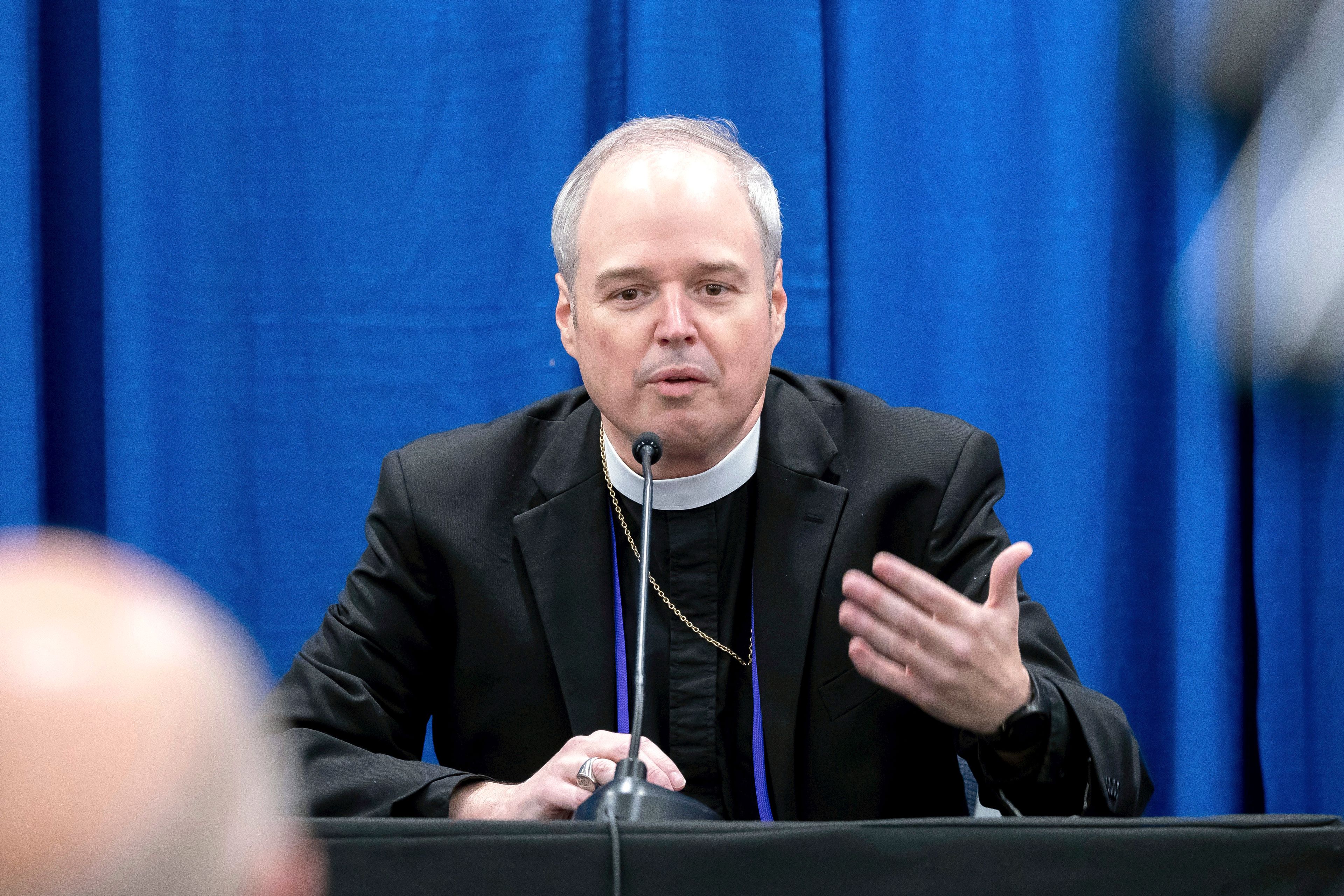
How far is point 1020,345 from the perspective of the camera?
87.6 inches

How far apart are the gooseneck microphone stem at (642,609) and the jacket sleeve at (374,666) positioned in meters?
0.42

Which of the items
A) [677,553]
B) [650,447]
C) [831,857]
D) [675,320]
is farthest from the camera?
[677,553]

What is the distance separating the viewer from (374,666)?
165cm

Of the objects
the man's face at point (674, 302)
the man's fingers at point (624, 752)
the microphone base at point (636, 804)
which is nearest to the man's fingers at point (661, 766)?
the man's fingers at point (624, 752)

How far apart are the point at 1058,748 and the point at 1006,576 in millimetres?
244

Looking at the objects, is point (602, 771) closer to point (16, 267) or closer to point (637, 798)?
point (637, 798)

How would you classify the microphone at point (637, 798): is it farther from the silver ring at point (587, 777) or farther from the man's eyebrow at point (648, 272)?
the man's eyebrow at point (648, 272)

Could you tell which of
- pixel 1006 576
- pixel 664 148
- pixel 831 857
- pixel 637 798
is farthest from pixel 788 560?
pixel 831 857

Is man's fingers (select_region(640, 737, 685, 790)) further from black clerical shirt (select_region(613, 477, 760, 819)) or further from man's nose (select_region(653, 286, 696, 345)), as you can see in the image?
man's nose (select_region(653, 286, 696, 345))

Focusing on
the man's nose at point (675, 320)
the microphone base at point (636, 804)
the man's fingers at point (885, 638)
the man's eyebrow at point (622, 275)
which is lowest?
the microphone base at point (636, 804)

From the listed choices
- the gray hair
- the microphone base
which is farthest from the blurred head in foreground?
the gray hair

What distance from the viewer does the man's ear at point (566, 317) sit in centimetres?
178

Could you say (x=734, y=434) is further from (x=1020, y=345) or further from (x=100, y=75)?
(x=100, y=75)

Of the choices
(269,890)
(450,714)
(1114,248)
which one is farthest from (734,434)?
(269,890)
